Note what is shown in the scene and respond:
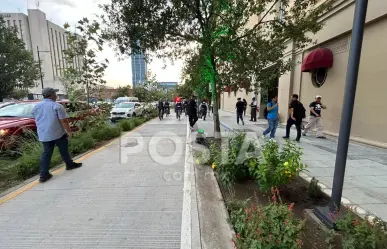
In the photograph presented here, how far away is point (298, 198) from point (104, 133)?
23.8 ft

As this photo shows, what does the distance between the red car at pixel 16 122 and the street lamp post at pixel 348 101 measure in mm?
6974

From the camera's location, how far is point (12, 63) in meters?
24.2

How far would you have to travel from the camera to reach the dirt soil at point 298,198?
2219 mm

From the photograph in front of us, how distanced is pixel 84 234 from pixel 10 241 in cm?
83

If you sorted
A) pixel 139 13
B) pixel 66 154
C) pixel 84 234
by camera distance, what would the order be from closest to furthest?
pixel 84 234 → pixel 66 154 → pixel 139 13

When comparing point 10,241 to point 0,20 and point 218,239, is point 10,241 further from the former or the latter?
point 0,20

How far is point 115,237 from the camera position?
2461 mm

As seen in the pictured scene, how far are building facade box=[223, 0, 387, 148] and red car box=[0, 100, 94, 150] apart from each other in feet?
28.9

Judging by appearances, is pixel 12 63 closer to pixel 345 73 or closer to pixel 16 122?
pixel 16 122

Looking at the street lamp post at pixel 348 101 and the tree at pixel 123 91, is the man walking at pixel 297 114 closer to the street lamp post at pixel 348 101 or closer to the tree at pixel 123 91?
the street lamp post at pixel 348 101

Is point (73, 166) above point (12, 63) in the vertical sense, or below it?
below

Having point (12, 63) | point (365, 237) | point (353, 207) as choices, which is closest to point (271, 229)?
point (365, 237)

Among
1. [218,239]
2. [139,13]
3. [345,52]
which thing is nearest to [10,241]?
[218,239]

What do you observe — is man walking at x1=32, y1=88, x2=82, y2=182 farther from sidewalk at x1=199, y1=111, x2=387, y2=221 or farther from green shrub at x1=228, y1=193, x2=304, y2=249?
sidewalk at x1=199, y1=111, x2=387, y2=221
